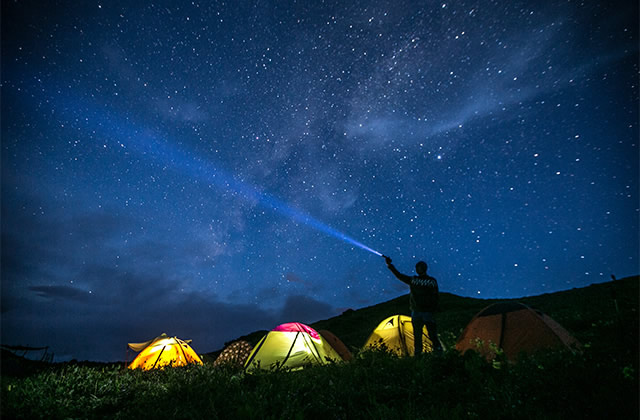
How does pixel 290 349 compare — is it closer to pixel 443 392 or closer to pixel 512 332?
pixel 443 392

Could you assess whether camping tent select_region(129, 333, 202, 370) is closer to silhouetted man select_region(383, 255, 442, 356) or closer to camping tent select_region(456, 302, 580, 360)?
silhouetted man select_region(383, 255, 442, 356)

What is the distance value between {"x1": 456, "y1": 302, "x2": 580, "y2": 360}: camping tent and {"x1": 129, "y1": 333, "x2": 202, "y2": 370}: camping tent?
12745 millimetres

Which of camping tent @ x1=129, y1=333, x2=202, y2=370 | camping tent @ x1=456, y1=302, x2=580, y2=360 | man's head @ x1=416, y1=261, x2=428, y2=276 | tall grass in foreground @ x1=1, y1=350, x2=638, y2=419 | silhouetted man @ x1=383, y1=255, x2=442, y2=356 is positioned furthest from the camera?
camping tent @ x1=129, y1=333, x2=202, y2=370

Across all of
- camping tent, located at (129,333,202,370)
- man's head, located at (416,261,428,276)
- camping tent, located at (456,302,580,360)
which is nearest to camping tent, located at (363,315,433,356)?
camping tent, located at (456,302,580,360)

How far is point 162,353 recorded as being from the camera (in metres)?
13.8

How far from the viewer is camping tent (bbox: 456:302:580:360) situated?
22.9 feet

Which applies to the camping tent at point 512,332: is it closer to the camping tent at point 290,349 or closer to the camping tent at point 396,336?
the camping tent at point 396,336

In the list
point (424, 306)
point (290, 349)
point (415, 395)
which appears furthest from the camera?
point (290, 349)

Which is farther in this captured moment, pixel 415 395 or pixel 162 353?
pixel 162 353

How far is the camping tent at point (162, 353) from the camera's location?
530 inches

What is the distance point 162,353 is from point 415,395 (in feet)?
46.4

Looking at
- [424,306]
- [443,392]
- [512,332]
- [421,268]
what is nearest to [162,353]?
[424,306]

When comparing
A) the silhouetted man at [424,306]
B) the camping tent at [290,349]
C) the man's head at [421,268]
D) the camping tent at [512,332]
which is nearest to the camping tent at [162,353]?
the camping tent at [290,349]

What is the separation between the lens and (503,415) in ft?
10.4
